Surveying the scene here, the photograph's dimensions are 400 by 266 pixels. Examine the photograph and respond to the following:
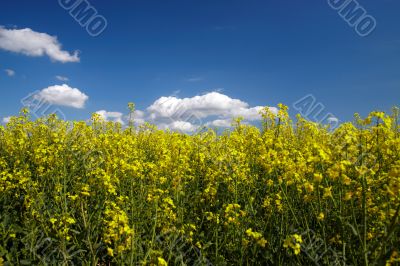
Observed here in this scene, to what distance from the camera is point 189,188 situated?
17.5 ft

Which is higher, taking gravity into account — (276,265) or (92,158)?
(92,158)

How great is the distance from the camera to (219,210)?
441cm

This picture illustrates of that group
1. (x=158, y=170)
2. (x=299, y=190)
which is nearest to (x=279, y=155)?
(x=299, y=190)

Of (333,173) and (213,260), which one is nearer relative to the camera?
(333,173)

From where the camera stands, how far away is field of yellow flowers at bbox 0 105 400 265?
312 cm

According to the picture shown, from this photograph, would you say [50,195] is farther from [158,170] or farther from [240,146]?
[240,146]

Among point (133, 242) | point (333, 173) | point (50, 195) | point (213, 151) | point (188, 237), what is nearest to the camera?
point (333, 173)

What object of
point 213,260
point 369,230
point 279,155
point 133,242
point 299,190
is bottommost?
point 213,260

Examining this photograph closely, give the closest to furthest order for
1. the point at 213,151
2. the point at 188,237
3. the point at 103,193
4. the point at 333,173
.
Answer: the point at 333,173, the point at 188,237, the point at 103,193, the point at 213,151

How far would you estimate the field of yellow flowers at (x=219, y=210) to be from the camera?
3.12 meters

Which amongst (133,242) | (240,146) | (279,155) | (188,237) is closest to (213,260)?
(188,237)

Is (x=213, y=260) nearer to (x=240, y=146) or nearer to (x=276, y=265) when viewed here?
(x=276, y=265)

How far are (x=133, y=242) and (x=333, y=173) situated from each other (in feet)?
5.78

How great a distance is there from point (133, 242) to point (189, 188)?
2.22 meters
